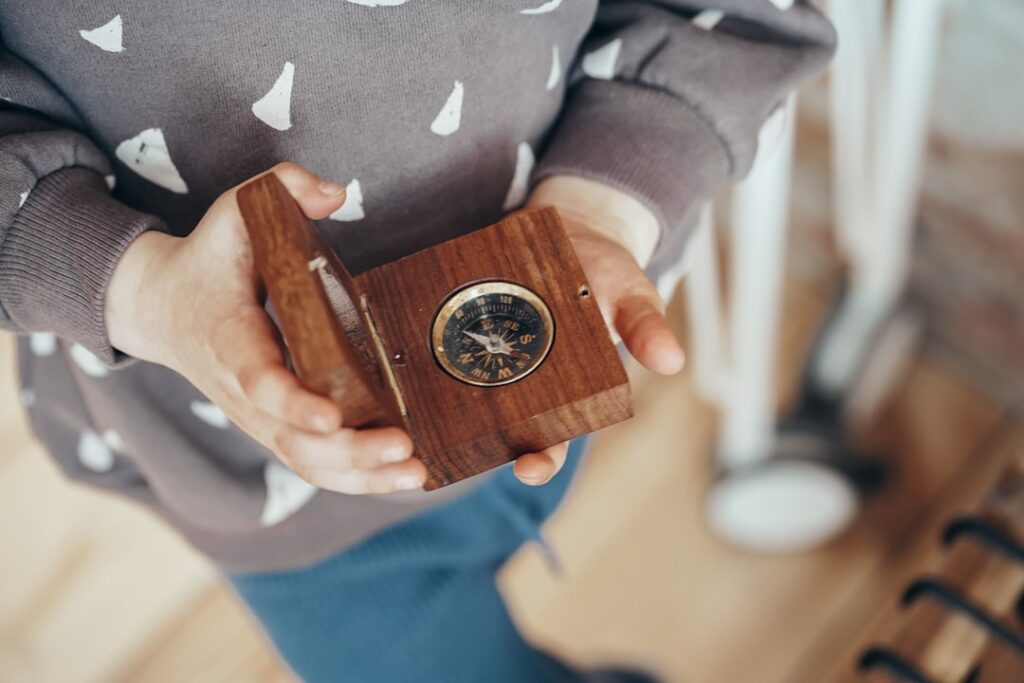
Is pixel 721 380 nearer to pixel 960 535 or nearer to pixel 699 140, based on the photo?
pixel 960 535

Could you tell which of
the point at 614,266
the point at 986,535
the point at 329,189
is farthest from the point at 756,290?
the point at 329,189

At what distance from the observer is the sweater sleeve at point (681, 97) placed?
538 mm

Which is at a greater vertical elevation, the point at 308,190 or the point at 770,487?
the point at 308,190

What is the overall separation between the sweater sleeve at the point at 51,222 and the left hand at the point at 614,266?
22 centimetres

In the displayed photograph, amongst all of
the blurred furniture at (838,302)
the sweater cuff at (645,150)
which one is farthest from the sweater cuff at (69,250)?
the blurred furniture at (838,302)

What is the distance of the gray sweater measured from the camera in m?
0.46

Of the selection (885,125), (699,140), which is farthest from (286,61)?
(885,125)

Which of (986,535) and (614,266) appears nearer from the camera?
(614,266)

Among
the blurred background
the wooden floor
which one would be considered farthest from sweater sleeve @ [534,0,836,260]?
the wooden floor

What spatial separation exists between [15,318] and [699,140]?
0.38m

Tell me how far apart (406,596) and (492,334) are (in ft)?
0.94

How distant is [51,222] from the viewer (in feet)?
1.51

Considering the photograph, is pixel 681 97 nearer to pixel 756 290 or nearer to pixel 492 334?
pixel 492 334

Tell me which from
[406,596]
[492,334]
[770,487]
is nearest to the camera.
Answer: [492,334]
